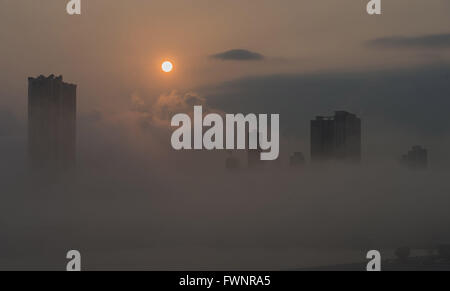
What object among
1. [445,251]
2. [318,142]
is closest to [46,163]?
[318,142]

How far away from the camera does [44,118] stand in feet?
174

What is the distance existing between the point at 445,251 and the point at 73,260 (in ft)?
128

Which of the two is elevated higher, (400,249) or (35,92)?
(35,92)

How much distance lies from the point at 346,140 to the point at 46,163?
23213mm

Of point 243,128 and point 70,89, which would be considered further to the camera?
point 70,89

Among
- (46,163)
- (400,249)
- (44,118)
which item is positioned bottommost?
(400,249)
